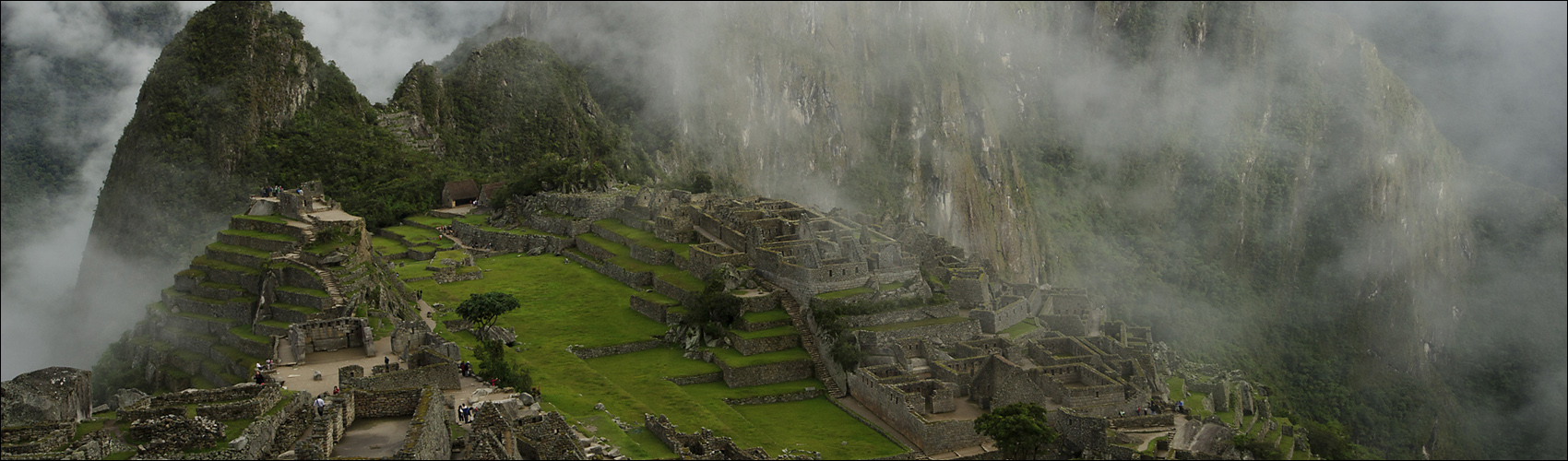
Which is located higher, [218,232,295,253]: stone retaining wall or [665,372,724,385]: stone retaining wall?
[218,232,295,253]: stone retaining wall

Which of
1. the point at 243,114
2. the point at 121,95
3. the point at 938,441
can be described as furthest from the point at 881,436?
the point at 121,95

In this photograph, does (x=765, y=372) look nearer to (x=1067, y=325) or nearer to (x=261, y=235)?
(x=1067, y=325)

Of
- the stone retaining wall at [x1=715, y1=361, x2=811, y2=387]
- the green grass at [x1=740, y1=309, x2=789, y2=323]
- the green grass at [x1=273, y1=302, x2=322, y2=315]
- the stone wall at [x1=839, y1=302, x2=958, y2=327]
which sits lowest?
the stone retaining wall at [x1=715, y1=361, x2=811, y2=387]

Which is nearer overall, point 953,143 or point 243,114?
point 243,114

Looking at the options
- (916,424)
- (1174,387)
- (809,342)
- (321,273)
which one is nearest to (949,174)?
(1174,387)

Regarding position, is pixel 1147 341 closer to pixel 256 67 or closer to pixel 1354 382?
pixel 256 67

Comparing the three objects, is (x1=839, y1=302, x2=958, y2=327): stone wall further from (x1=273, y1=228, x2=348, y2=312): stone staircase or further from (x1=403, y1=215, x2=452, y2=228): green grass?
(x1=403, y1=215, x2=452, y2=228): green grass

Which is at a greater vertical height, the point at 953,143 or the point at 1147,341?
the point at 953,143

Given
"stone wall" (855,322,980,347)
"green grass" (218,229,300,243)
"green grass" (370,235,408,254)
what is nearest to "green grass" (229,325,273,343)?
"green grass" (218,229,300,243)
